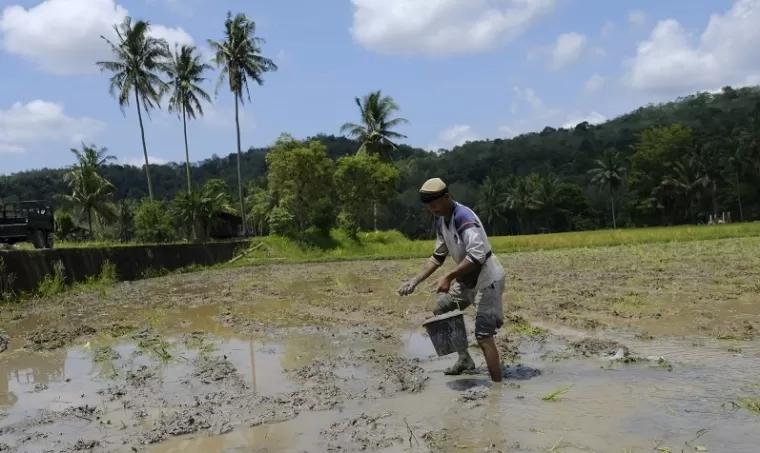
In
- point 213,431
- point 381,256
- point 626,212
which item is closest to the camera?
point 213,431

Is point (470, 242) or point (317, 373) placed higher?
point (470, 242)

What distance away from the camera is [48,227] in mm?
16578

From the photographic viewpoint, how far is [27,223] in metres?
15.2

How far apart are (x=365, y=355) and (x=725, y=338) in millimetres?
3713

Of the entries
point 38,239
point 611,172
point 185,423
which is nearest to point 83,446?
point 185,423

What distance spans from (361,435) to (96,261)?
14.5 metres

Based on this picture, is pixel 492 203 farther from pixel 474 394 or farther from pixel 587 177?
pixel 474 394

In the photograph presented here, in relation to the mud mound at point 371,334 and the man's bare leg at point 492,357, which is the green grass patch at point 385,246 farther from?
the man's bare leg at point 492,357

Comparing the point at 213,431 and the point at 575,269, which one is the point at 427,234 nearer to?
the point at 575,269

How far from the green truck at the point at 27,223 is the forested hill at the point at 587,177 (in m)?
35.7

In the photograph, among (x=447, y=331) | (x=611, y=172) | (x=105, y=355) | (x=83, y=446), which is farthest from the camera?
(x=611, y=172)

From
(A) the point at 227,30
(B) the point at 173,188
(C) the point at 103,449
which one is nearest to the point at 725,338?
(C) the point at 103,449

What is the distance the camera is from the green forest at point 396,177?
127ft

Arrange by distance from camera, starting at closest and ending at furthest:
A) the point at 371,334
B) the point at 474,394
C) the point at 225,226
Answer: the point at 474,394
the point at 371,334
the point at 225,226
